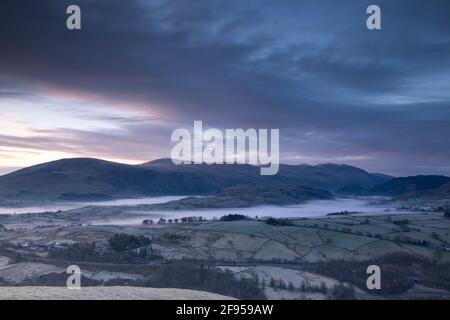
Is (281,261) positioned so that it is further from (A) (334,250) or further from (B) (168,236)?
(B) (168,236)

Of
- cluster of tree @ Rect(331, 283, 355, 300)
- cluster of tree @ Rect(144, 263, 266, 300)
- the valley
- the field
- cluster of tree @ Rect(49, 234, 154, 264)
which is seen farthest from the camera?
cluster of tree @ Rect(49, 234, 154, 264)

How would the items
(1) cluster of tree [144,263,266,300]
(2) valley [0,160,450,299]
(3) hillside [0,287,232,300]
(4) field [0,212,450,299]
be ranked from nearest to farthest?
(3) hillside [0,287,232,300]
(1) cluster of tree [144,263,266,300]
(2) valley [0,160,450,299]
(4) field [0,212,450,299]

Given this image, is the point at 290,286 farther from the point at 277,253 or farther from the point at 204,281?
the point at 277,253

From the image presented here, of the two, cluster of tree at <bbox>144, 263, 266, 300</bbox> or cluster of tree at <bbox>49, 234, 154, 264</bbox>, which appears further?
cluster of tree at <bbox>49, 234, 154, 264</bbox>

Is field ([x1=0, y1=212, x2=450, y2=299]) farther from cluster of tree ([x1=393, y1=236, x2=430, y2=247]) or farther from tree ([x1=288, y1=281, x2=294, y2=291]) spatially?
tree ([x1=288, y1=281, x2=294, y2=291])

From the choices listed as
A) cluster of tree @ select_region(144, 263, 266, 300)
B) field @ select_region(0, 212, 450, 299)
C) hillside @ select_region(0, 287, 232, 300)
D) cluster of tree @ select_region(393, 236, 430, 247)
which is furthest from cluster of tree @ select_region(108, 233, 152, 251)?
hillside @ select_region(0, 287, 232, 300)

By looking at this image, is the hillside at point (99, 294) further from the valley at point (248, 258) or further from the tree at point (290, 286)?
the tree at point (290, 286)

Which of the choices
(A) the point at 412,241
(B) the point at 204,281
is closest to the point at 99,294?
(B) the point at 204,281

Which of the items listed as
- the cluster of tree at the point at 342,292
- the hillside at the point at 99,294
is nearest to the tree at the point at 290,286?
the cluster of tree at the point at 342,292

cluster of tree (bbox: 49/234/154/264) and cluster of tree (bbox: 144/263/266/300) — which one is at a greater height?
cluster of tree (bbox: 49/234/154/264)
